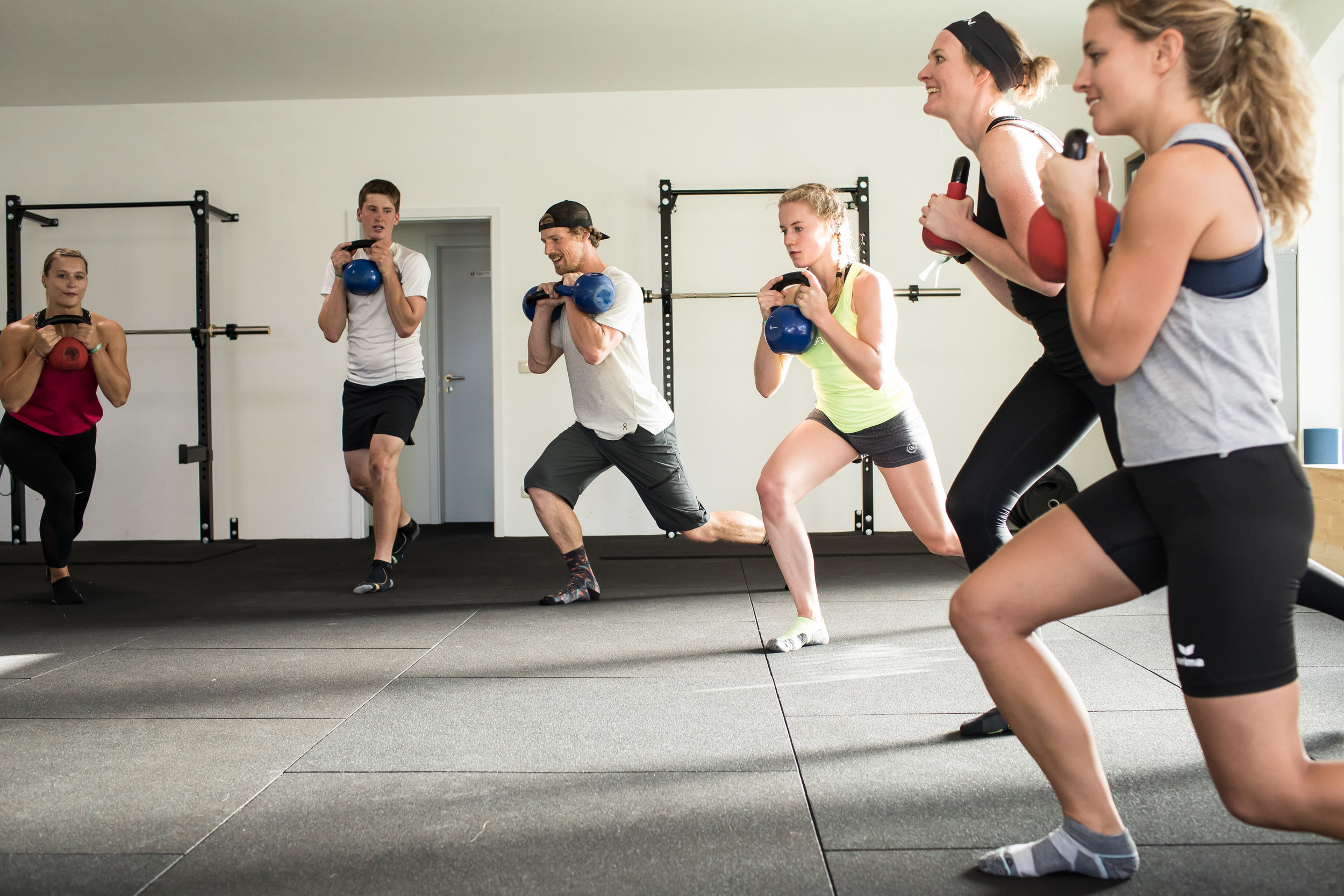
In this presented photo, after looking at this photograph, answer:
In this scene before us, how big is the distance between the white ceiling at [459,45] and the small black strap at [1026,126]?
3.22 metres

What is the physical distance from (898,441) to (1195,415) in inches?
57.4

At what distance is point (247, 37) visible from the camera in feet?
15.7

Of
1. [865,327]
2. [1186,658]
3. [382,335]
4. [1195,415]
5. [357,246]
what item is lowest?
[1186,658]

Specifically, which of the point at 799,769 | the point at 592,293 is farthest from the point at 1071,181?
the point at 592,293

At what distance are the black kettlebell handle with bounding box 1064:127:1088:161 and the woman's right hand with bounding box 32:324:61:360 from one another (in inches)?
144

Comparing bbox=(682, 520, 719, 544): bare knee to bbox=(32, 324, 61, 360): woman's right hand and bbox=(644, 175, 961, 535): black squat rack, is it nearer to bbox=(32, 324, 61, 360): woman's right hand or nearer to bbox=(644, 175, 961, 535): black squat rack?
bbox=(644, 175, 961, 535): black squat rack

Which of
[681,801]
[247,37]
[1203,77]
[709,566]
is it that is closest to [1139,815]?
[681,801]

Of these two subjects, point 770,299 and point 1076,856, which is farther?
point 770,299

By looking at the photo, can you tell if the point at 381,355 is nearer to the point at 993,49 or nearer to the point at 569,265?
the point at 569,265

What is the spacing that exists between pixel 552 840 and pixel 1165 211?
1128 millimetres

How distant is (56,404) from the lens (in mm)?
3574

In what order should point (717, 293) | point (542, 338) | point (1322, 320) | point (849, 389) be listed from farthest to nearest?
point (717, 293), point (1322, 320), point (542, 338), point (849, 389)

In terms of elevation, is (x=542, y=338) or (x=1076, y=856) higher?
→ (x=542, y=338)

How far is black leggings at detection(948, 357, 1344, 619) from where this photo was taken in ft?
5.45
